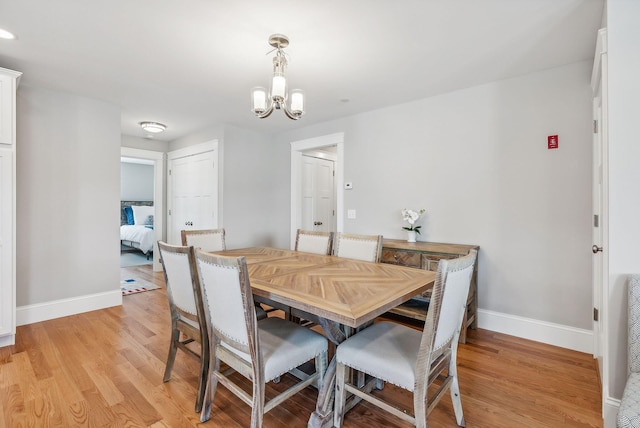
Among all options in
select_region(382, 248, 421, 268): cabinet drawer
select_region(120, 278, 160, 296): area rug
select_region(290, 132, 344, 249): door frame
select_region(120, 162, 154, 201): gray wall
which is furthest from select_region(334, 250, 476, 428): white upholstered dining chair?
select_region(120, 162, 154, 201): gray wall

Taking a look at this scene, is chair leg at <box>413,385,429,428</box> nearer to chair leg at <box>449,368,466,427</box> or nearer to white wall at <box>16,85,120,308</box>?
chair leg at <box>449,368,466,427</box>

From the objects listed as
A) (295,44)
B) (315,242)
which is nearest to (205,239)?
(315,242)

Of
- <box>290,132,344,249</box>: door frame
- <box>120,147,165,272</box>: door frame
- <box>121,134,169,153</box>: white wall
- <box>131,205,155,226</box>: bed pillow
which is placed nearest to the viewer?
<box>290,132,344,249</box>: door frame

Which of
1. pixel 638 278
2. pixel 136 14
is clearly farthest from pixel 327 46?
pixel 638 278

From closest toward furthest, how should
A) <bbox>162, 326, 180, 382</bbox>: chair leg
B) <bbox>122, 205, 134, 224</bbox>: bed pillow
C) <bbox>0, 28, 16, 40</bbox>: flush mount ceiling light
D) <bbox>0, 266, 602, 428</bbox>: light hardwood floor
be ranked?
<bbox>0, 266, 602, 428</bbox>: light hardwood floor < <bbox>162, 326, 180, 382</bbox>: chair leg < <bbox>0, 28, 16, 40</bbox>: flush mount ceiling light < <bbox>122, 205, 134, 224</bbox>: bed pillow

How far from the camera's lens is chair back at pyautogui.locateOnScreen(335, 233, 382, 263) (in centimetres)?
243

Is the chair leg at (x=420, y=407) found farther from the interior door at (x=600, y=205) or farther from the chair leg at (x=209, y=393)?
the interior door at (x=600, y=205)

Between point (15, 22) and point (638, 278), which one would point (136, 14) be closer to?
point (15, 22)

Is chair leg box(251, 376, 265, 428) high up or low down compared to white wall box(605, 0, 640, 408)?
down

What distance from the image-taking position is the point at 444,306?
1296mm

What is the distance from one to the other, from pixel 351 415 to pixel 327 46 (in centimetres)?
239

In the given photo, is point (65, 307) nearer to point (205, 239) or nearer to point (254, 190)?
point (205, 239)

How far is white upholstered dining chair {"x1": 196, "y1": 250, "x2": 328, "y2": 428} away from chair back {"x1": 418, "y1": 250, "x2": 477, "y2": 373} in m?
0.59

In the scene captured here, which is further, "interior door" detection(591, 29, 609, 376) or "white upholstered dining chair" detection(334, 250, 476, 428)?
"interior door" detection(591, 29, 609, 376)
